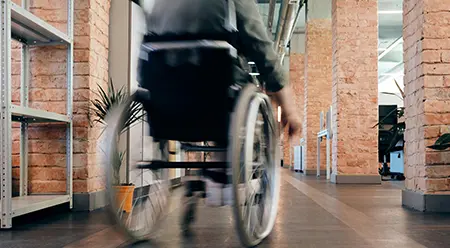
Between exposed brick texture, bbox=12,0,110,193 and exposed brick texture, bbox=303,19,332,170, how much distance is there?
730cm

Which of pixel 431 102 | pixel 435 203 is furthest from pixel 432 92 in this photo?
pixel 435 203

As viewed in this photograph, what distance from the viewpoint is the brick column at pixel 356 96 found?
7.27 m

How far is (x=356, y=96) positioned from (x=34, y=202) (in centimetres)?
532

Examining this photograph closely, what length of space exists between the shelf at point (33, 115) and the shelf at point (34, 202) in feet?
1.65

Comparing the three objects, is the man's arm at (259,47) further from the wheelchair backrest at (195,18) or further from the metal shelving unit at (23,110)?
the metal shelving unit at (23,110)

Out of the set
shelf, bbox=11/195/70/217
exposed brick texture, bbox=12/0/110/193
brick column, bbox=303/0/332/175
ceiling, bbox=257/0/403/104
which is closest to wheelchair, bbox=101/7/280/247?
shelf, bbox=11/195/70/217

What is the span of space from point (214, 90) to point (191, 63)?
13 cm

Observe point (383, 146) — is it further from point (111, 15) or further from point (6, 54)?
Answer: point (6, 54)

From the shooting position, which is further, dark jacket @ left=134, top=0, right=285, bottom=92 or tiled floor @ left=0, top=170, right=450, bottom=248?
tiled floor @ left=0, top=170, right=450, bottom=248

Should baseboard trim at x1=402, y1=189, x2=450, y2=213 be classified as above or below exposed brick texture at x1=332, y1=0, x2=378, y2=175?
below

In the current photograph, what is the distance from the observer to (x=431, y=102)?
3631 mm

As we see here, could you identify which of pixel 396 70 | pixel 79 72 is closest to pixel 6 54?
pixel 79 72

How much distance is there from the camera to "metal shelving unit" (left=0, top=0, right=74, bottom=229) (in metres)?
2.66

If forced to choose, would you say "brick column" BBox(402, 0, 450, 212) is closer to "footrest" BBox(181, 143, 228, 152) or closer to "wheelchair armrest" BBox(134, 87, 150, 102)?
"footrest" BBox(181, 143, 228, 152)
